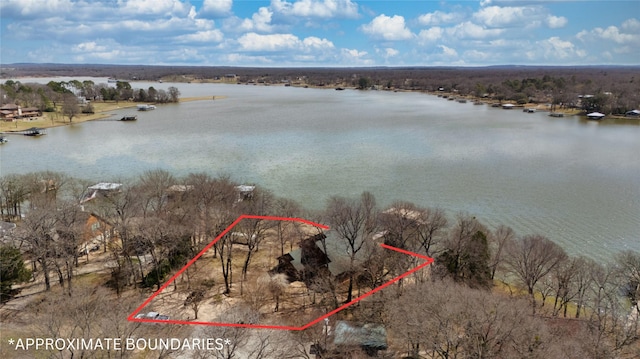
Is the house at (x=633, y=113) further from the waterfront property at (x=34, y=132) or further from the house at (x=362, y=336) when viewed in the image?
the waterfront property at (x=34, y=132)

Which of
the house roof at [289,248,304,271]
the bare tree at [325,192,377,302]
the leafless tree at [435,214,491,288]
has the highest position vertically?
the bare tree at [325,192,377,302]

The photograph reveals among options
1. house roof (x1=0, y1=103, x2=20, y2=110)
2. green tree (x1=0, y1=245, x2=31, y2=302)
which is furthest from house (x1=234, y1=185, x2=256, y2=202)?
house roof (x1=0, y1=103, x2=20, y2=110)

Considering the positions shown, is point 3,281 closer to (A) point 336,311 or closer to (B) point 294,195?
(A) point 336,311

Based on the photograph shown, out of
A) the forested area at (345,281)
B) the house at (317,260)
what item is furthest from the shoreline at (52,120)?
the house at (317,260)

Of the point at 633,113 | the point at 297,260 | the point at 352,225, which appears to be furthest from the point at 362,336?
the point at 633,113

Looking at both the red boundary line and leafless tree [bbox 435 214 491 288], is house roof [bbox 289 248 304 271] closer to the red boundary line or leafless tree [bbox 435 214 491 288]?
the red boundary line

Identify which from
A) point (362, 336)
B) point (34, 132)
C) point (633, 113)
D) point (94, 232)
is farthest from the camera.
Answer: point (633, 113)

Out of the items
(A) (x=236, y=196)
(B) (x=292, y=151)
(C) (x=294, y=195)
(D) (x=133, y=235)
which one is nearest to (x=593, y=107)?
(B) (x=292, y=151)

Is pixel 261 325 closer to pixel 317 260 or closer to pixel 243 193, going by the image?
pixel 317 260
